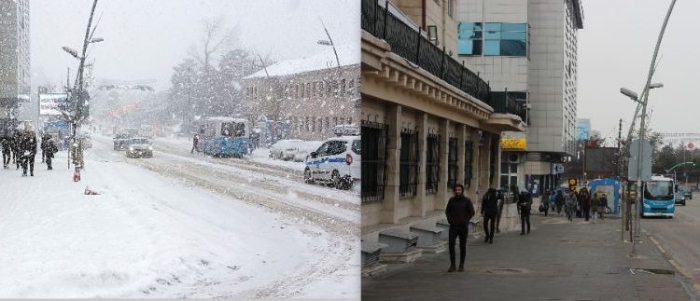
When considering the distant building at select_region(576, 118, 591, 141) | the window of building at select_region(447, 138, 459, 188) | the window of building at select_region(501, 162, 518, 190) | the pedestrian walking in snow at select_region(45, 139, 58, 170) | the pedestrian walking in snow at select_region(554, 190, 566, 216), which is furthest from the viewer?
the distant building at select_region(576, 118, 591, 141)

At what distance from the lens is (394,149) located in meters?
11.2

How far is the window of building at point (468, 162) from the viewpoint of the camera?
583 inches

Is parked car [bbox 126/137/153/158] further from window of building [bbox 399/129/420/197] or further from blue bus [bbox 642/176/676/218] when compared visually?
blue bus [bbox 642/176/676/218]

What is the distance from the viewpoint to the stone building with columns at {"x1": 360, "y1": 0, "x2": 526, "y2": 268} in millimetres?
7898

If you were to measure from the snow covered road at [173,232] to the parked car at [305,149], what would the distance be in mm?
125

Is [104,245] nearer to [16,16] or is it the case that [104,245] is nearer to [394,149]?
[16,16]

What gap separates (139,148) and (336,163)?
97cm

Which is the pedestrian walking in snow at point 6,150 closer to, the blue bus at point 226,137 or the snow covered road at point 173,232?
the snow covered road at point 173,232

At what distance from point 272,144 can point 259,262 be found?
575mm

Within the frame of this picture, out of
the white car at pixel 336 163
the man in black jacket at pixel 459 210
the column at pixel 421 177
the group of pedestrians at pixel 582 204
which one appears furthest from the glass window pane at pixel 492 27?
the white car at pixel 336 163

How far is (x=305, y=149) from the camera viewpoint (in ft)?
14.2

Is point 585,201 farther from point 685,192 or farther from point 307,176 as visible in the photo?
point 685,192

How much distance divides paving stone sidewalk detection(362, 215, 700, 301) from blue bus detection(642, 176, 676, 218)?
77.7 feet

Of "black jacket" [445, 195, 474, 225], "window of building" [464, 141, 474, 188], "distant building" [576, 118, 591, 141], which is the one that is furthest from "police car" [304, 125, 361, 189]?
"distant building" [576, 118, 591, 141]
